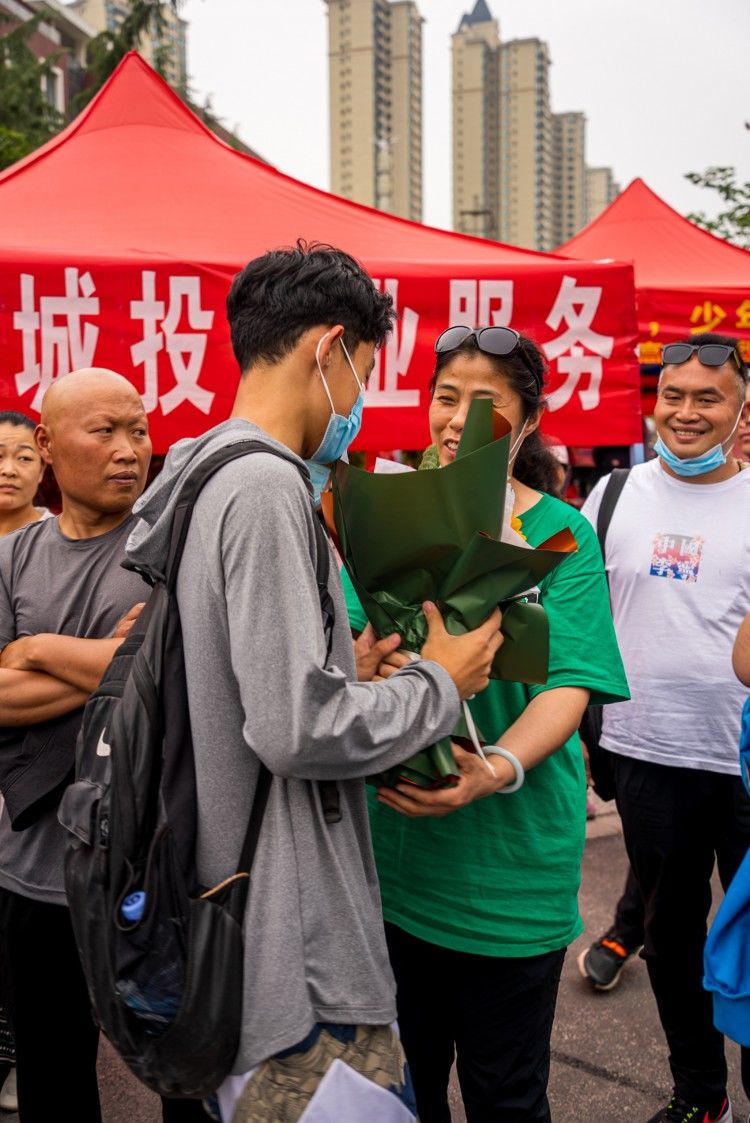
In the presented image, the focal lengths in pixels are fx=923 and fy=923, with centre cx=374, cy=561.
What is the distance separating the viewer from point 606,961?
311cm

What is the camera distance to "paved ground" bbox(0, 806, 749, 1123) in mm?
2484

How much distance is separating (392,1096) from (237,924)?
1.07 feet

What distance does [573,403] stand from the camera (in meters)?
3.31

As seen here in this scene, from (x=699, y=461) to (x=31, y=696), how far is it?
1.85m

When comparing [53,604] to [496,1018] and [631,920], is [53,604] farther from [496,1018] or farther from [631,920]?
[631,920]

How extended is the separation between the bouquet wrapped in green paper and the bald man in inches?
27.4

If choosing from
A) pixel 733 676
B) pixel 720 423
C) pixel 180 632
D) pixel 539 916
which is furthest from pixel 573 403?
pixel 180 632

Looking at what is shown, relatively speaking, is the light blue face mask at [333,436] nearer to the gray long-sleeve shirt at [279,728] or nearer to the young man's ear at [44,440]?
the gray long-sleeve shirt at [279,728]

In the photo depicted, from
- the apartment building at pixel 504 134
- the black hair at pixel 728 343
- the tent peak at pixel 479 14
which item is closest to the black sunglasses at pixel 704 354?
the black hair at pixel 728 343

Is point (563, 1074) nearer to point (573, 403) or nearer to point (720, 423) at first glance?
point (720, 423)

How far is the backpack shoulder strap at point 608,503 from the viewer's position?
272 cm

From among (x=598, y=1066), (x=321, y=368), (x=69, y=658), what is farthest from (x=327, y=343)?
(x=598, y=1066)

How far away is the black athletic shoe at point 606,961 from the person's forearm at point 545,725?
1.87 meters

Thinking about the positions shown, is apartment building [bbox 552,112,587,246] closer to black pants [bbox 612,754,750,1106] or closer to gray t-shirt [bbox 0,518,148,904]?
black pants [bbox 612,754,750,1106]
